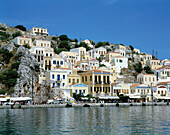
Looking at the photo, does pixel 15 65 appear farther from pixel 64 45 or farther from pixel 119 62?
pixel 64 45

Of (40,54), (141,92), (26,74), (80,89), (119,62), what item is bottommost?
(141,92)

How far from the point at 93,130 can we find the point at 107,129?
1.48m

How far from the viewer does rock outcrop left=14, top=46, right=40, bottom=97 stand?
2581 inches

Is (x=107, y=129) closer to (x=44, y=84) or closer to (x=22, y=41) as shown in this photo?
(x=44, y=84)

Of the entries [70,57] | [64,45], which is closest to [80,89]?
[70,57]

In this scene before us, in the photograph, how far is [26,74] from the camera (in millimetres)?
69062

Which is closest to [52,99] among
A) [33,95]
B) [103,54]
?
[33,95]

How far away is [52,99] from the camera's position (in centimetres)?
6600

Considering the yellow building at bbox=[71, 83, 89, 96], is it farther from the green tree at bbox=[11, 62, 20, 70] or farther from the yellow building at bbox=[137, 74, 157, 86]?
the yellow building at bbox=[137, 74, 157, 86]

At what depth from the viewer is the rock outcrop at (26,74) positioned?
Result: 65562 millimetres

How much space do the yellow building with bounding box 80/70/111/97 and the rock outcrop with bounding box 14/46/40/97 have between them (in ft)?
45.3

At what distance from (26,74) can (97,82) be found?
1911 centimetres

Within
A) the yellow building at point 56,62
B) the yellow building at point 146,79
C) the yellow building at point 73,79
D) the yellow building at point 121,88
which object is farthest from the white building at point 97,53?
the yellow building at point 73,79

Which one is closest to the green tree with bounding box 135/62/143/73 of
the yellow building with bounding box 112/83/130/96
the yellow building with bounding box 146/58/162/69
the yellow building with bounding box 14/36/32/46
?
the yellow building with bounding box 146/58/162/69
